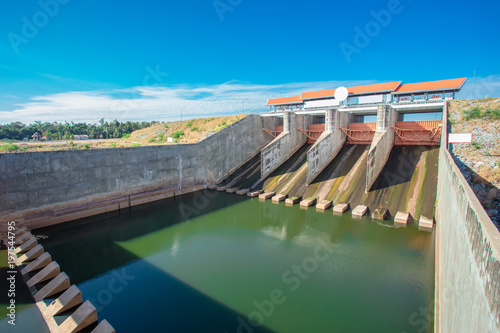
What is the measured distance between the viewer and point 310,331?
19.7 ft

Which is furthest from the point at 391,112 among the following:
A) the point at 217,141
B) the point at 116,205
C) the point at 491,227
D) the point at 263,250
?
the point at 116,205

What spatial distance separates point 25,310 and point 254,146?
17719mm

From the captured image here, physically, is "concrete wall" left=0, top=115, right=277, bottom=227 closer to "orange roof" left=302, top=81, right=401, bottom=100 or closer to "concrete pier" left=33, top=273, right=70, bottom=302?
"concrete pier" left=33, top=273, right=70, bottom=302

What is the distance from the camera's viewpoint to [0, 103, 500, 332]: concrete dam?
435 inches

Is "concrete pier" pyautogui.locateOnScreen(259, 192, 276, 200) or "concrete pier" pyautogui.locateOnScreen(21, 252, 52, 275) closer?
"concrete pier" pyautogui.locateOnScreen(21, 252, 52, 275)

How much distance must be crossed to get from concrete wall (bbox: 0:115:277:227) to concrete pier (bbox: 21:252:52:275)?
429cm

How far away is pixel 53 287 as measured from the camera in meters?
7.15

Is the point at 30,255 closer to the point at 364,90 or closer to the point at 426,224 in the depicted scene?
the point at 426,224

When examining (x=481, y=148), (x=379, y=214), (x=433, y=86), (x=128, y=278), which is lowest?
(x=128, y=278)

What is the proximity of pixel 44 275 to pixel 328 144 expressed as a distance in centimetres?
1613

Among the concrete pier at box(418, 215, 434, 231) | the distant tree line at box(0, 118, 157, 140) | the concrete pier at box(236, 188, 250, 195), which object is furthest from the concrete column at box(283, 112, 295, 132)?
the distant tree line at box(0, 118, 157, 140)

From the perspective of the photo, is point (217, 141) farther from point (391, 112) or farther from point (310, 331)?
point (310, 331)

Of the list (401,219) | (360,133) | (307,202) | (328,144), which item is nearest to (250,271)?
(307,202)

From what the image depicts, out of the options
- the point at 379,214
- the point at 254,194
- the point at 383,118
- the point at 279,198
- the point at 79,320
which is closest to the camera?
the point at 79,320
